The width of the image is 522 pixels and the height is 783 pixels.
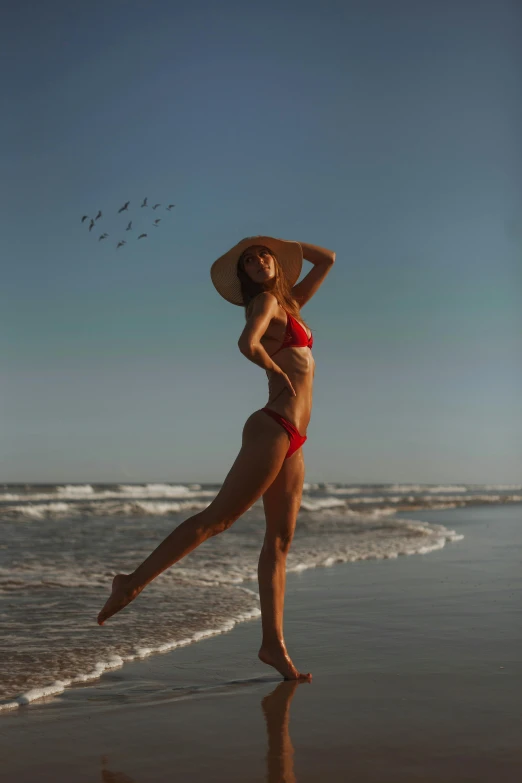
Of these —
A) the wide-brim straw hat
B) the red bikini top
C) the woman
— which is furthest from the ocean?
the wide-brim straw hat

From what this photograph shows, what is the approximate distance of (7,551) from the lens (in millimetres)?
9484

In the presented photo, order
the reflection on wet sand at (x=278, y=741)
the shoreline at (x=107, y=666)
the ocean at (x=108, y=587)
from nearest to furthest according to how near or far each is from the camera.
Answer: the reflection on wet sand at (x=278, y=741)
the shoreline at (x=107, y=666)
the ocean at (x=108, y=587)

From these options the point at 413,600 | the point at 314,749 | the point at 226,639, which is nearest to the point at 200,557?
the point at 413,600

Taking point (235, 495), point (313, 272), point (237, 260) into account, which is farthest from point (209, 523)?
point (313, 272)

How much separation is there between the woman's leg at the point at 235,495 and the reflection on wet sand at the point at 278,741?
72 cm

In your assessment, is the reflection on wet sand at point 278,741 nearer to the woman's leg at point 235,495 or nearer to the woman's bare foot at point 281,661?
the woman's bare foot at point 281,661

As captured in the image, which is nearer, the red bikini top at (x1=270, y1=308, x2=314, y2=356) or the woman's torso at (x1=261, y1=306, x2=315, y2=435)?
the woman's torso at (x1=261, y1=306, x2=315, y2=435)

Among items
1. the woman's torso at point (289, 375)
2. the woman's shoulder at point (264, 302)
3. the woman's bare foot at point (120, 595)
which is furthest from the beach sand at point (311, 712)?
the woman's shoulder at point (264, 302)

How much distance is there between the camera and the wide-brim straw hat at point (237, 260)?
3771mm

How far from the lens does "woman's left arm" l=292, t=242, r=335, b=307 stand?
400cm

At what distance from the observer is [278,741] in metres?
2.73

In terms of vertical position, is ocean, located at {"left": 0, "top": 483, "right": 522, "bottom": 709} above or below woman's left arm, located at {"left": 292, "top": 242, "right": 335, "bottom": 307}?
below

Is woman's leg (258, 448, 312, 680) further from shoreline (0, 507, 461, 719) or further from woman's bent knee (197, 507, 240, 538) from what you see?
shoreline (0, 507, 461, 719)

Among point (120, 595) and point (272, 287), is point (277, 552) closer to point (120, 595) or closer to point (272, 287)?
→ point (120, 595)
